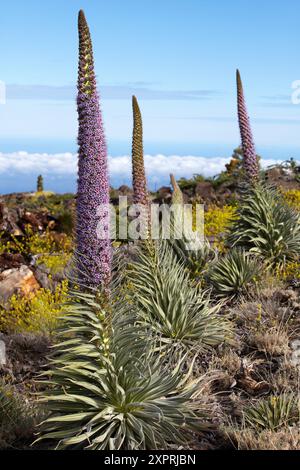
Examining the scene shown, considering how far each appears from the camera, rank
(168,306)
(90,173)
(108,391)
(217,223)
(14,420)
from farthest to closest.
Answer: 1. (217,223)
2. (168,306)
3. (14,420)
4. (108,391)
5. (90,173)

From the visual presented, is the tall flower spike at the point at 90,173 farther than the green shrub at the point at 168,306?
No

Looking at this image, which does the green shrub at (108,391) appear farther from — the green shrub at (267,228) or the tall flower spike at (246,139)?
the tall flower spike at (246,139)

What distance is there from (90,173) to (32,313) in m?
4.94

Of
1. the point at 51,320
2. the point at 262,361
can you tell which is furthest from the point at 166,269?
the point at 51,320

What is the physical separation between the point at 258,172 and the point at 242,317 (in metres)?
3.33

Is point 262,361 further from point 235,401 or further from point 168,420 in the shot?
point 168,420

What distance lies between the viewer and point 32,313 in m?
9.44

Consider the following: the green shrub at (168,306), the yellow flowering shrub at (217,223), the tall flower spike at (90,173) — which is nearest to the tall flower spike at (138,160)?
the green shrub at (168,306)

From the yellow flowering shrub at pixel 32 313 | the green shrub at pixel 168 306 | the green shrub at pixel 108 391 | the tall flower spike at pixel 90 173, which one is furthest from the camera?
the yellow flowering shrub at pixel 32 313

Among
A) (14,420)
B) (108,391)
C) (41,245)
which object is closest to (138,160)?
(108,391)

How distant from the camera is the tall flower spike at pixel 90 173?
4.96 metres

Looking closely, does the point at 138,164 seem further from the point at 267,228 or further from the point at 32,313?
the point at 267,228

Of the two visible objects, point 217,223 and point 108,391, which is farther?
point 217,223

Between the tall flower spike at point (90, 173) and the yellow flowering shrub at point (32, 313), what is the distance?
4.04m
